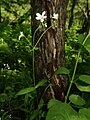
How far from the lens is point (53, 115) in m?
2.03

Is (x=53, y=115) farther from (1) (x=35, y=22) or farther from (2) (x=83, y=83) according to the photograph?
(1) (x=35, y=22)

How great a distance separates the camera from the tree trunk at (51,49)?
240 cm

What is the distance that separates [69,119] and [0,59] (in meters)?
2.42

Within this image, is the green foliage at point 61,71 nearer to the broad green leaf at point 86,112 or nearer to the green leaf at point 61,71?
the green leaf at point 61,71

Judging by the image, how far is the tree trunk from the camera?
7.88 ft

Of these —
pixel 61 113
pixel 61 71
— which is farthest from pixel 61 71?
pixel 61 113

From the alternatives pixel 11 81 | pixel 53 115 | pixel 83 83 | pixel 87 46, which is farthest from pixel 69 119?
pixel 11 81

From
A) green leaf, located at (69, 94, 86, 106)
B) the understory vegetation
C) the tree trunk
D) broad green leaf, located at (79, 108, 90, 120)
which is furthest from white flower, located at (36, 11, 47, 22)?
broad green leaf, located at (79, 108, 90, 120)

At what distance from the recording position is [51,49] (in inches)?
96.9

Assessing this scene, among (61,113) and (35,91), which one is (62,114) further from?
(35,91)

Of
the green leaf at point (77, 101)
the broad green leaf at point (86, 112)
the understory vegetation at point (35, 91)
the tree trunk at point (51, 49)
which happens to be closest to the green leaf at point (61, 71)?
the understory vegetation at point (35, 91)

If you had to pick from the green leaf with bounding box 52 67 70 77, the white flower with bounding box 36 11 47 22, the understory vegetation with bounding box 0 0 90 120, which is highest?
the white flower with bounding box 36 11 47 22

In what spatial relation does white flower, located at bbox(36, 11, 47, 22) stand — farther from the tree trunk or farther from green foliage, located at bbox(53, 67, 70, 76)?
green foliage, located at bbox(53, 67, 70, 76)

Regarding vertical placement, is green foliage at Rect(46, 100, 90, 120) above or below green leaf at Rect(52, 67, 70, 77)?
below
